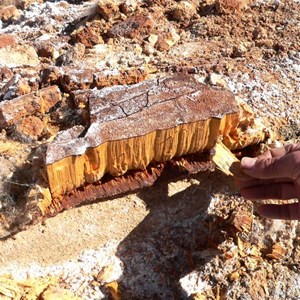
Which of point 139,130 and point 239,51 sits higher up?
point 139,130

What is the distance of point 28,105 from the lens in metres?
6.34

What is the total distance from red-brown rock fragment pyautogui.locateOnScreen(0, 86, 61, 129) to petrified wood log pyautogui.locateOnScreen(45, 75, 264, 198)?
98 centimetres

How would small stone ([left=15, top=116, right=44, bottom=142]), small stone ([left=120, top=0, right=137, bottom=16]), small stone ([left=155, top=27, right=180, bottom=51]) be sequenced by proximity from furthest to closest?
small stone ([left=120, top=0, right=137, bottom=16]) → small stone ([left=155, top=27, right=180, bottom=51]) → small stone ([left=15, top=116, right=44, bottom=142])

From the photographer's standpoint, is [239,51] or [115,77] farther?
[239,51]

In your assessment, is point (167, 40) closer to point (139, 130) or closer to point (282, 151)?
point (139, 130)

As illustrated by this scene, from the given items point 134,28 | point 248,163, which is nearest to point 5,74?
point 134,28

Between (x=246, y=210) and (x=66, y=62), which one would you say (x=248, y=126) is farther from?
(x=66, y=62)

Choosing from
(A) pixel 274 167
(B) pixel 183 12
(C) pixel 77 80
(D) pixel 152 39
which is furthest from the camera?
(B) pixel 183 12

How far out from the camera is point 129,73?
665 cm

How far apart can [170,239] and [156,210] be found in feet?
1.25

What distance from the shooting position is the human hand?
4922 mm

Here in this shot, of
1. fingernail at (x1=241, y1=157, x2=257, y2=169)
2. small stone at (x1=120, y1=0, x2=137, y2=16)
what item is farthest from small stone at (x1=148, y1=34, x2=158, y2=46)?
fingernail at (x1=241, y1=157, x2=257, y2=169)

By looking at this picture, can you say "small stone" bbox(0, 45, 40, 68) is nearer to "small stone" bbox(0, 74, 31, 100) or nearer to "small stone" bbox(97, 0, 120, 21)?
"small stone" bbox(0, 74, 31, 100)

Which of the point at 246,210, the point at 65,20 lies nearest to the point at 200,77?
the point at 246,210
